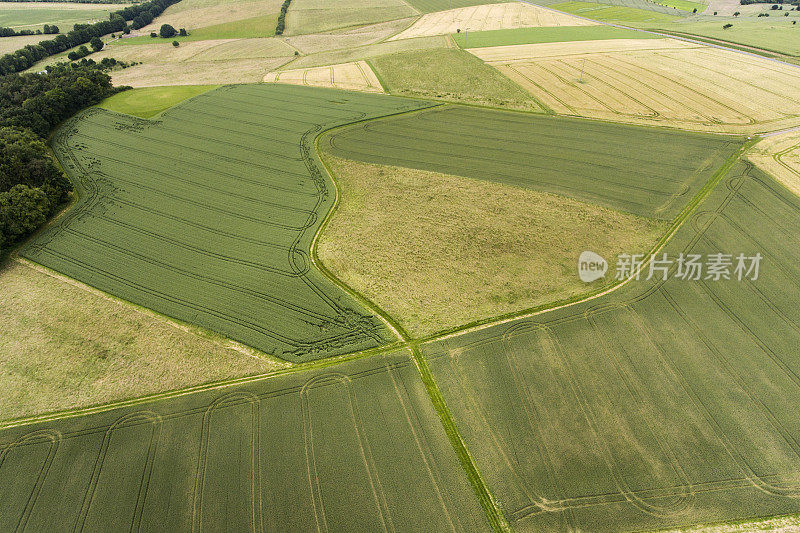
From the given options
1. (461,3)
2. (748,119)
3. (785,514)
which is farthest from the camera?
(461,3)

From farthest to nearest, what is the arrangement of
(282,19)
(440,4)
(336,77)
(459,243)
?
(440,4) < (282,19) < (336,77) < (459,243)

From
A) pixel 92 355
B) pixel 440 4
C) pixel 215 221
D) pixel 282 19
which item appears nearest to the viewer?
pixel 92 355

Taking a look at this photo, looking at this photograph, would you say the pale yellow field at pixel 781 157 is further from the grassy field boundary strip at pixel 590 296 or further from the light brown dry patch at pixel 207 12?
the light brown dry patch at pixel 207 12

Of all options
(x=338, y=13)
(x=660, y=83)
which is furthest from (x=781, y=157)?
(x=338, y=13)

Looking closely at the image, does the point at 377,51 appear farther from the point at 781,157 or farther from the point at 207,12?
the point at 781,157

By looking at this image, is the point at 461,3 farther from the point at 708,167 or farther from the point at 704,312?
the point at 704,312

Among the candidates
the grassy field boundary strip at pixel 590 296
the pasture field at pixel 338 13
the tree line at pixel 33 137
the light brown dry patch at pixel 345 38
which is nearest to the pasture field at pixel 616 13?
the pasture field at pixel 338 13

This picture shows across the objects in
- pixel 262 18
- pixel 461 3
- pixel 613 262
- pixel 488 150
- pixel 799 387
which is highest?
pixel 461 3

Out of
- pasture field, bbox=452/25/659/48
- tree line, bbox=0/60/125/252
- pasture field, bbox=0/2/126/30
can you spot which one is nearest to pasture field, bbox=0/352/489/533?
tree line, bbox=0/60/125/252

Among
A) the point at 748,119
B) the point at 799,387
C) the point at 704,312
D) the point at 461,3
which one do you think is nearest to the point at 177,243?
the point at 704,312
